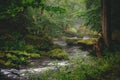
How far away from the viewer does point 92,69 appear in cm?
999

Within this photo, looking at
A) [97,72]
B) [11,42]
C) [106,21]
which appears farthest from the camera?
[11,42]

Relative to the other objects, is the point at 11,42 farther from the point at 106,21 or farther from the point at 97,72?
the point at 97,72

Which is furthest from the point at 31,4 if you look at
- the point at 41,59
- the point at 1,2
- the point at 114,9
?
the point at 41,59

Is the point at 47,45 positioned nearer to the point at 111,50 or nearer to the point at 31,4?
the point at 111,50

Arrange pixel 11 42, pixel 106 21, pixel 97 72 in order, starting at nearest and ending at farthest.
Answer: pixel 97 72 → pixel 106 21 → pixel 11 42

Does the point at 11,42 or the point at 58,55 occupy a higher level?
the point at 11,42

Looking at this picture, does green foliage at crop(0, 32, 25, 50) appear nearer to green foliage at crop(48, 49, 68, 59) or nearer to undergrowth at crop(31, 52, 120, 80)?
green foliage at crop(48, 49, 68, 59)

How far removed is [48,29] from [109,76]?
715 inches

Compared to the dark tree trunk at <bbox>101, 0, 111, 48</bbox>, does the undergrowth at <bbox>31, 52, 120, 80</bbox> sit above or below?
below

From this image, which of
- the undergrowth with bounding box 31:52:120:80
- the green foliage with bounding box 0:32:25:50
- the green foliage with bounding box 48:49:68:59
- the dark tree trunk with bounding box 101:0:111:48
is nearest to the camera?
the undergrowth with bounding box 31:52:120:80

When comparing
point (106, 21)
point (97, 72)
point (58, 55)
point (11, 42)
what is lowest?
point (58, 55)

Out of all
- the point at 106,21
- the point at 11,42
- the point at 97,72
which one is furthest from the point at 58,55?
the point at 97,72

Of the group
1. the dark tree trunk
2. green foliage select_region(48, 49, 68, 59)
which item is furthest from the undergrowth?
green foliage select_region(48, 49, 68, 59)

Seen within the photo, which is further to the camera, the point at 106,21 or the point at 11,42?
the point at 11,42
